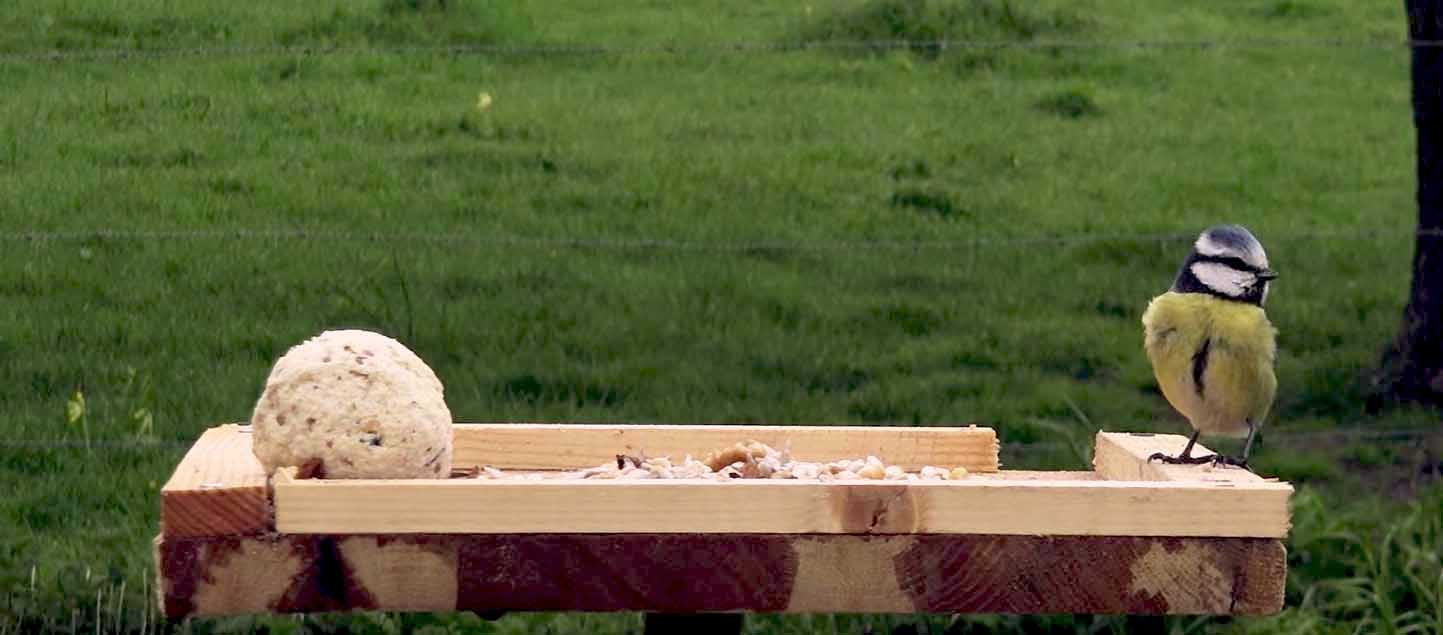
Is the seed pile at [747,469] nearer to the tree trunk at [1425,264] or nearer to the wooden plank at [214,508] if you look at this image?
the wooden plank at [214,508]

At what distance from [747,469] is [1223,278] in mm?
881

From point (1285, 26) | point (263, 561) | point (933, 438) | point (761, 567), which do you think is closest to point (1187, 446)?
point (933, 438)

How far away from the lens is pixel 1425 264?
6.16 m

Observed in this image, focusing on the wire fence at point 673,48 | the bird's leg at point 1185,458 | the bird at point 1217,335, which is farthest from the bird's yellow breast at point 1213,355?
the wire fence at point 673,48

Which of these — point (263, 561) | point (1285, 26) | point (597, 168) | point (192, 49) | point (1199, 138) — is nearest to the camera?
point (263, 561)

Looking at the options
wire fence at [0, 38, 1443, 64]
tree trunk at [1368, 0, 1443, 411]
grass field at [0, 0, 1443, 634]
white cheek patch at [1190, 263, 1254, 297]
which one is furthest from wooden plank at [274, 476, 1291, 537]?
tree trunk at [1368, 0, 1443, 411]

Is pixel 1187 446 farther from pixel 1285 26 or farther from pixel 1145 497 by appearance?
pixel 1285 26

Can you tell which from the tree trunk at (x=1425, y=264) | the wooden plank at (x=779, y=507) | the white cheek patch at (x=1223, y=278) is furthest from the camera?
the tree trunk at (x=1425, y=264)

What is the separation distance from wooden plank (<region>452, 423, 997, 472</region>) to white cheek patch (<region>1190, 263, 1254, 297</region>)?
1.41ft

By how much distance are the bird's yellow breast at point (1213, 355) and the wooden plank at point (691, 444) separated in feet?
1.11

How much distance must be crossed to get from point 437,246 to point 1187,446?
3015mm

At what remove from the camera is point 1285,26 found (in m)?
7.47

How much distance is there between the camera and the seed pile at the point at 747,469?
3020 mm

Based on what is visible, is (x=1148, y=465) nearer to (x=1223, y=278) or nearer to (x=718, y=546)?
(x=1223, y=278)
